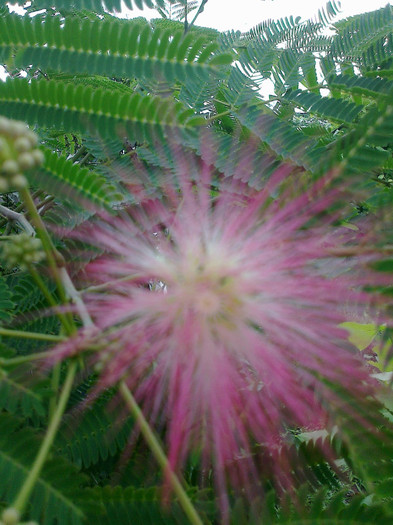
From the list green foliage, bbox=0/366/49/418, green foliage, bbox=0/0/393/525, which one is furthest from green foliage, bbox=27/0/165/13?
green foliage, bbox=0/366/49/418

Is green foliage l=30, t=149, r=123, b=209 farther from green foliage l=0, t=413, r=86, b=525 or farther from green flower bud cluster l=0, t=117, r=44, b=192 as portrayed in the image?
green foliage l=0, t=413, r=86, b=525

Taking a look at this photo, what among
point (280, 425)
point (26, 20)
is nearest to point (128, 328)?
point (280, 425)

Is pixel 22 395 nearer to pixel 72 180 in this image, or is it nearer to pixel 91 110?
pixel 72 180

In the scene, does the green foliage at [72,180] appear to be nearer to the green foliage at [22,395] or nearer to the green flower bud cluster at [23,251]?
the green flower bud cluster at [23,251]

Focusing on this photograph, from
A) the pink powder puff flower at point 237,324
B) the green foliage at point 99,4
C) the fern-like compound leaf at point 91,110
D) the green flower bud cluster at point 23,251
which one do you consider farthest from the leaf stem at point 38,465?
the green foliage at point 99,4

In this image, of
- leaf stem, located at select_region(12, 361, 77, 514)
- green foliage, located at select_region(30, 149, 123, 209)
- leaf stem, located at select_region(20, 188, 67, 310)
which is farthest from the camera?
green foliage, located at select_region(30, 149, 123, 209)

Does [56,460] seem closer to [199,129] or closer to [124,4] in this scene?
[199,129]
